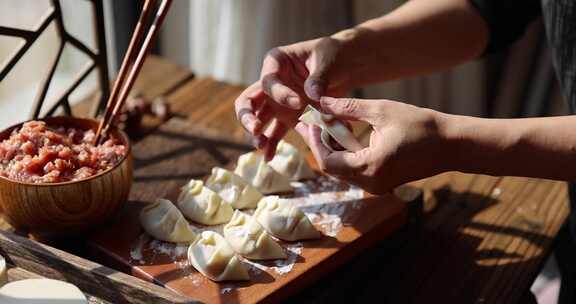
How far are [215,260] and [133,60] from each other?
409 millimetres

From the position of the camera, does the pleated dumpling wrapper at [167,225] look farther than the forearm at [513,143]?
Yes

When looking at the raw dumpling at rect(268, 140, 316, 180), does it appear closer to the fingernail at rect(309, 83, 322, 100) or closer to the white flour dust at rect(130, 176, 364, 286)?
the white flour dust at rect(130, 176, 364, 286)

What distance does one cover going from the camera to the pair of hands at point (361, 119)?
1084mm

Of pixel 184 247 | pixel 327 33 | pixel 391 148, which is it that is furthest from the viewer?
pixel 327 33

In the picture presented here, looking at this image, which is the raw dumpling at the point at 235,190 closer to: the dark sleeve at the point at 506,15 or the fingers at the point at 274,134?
the fingers at the point at 274,134

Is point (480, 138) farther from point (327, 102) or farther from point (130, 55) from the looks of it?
point (130, 55)

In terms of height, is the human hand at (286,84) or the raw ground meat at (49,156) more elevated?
the human hand at (286,84)

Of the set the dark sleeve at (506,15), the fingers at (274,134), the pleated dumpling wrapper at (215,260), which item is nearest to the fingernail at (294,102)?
the fingers at (274,134)

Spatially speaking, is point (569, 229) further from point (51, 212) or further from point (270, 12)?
point (270, 12)

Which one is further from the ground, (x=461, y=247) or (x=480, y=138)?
(x=480, y=138)

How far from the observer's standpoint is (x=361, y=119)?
1.12 metres

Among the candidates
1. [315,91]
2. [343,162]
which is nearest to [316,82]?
[315,91]

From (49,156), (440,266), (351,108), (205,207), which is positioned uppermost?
(351,108)

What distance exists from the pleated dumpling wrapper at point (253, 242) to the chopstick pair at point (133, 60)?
1.00ft
